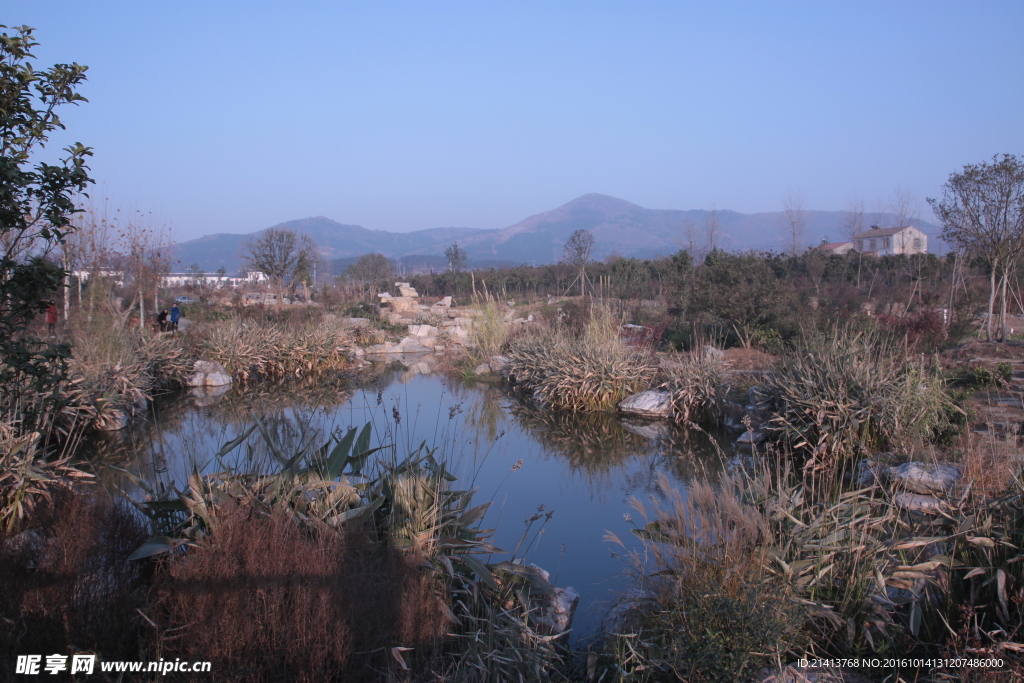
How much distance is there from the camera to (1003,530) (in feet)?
8.42

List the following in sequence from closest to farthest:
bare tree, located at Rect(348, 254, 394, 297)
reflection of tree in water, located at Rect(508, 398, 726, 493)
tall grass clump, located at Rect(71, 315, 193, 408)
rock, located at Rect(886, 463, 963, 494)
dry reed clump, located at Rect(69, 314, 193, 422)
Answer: rock, located at Rect(886, 463, 963, 494), reflection of tree in water, located at Rect(508, 398, 726, 493), dry reed clump, located at Rect(69, 314, 193, 422), tall grass clump, located at Rect(71, 315, 193, 408), bare tree, located at Rect(348, 254, 394, 297)

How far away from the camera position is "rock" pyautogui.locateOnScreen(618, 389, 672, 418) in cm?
830

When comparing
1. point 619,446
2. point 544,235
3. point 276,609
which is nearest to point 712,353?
point 619,446

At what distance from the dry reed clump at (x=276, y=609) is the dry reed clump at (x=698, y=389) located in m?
6.26

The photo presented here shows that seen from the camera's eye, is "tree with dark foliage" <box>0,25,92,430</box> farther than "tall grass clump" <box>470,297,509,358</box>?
No

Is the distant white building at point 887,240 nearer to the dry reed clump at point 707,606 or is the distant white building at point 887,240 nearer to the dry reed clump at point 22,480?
the dry reed clump at point 707,606

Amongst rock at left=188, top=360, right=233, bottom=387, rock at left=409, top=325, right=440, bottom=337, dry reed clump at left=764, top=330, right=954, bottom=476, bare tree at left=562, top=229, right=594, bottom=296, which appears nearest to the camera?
dry reed clump at left=764, top=330, right=954, bottom=476

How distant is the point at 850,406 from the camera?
5781mm

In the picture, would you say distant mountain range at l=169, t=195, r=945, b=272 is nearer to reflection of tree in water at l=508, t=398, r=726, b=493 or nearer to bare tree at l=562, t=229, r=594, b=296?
bare tree at l=562, t=229, r=594, b=296

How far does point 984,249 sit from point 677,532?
14.2 m

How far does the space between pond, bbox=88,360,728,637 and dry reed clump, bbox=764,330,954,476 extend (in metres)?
0.83

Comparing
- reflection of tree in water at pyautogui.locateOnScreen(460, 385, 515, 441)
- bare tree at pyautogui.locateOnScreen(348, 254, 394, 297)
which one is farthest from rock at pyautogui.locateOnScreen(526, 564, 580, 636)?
bare tree at pyautogui.locateOnScreen(348, 254, 394, 297)

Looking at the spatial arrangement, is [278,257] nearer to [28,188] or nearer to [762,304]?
[762,304]

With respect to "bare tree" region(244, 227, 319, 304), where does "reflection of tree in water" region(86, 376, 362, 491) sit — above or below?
below
